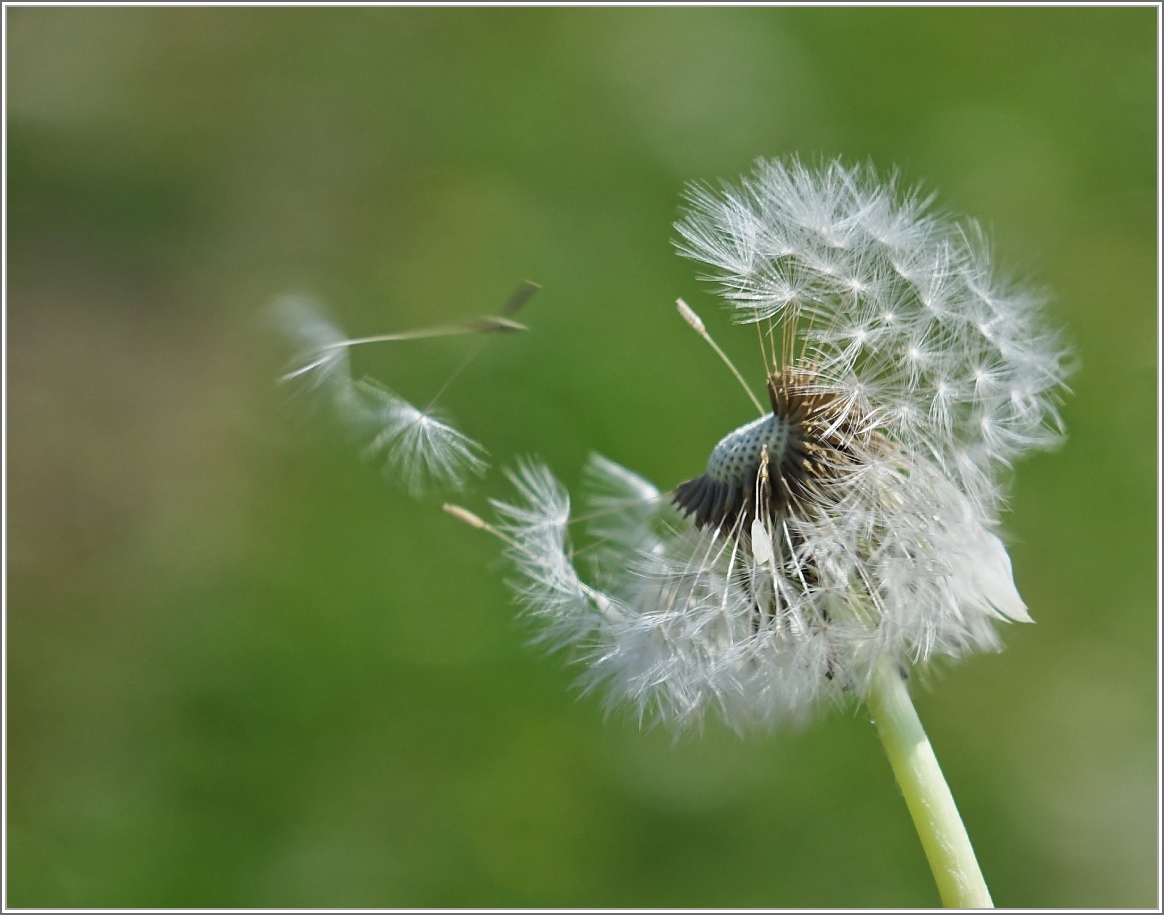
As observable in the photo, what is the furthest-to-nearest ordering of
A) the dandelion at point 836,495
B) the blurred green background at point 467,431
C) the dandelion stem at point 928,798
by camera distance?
the blurred green background at point 467,431 < the dandelion at point 836,495 < the dandelion stem at point 928,798

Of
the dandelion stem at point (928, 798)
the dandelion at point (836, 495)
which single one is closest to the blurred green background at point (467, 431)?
the dandelion at point (836, 495)

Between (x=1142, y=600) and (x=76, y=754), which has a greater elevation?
(x=1142, y=600)

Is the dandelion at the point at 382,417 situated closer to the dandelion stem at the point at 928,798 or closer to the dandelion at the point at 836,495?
the dandelion at the point at 836,495

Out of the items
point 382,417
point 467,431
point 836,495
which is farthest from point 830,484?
point 467,431

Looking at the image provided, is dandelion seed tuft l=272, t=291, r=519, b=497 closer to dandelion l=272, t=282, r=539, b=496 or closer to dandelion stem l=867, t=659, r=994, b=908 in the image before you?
dandelion l=272, t=282, r=539, b=496

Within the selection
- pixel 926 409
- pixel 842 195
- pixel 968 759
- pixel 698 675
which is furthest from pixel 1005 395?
pixel 968 759

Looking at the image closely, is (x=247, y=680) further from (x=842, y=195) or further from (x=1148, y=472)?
(x=1148, y=472)

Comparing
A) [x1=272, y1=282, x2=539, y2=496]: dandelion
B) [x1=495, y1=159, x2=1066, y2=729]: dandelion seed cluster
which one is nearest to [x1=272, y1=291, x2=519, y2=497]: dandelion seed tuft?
[x1=272, y1=282, x2=539, y2=496]: dandelion

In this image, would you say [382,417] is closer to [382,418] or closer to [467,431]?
[382,418]
